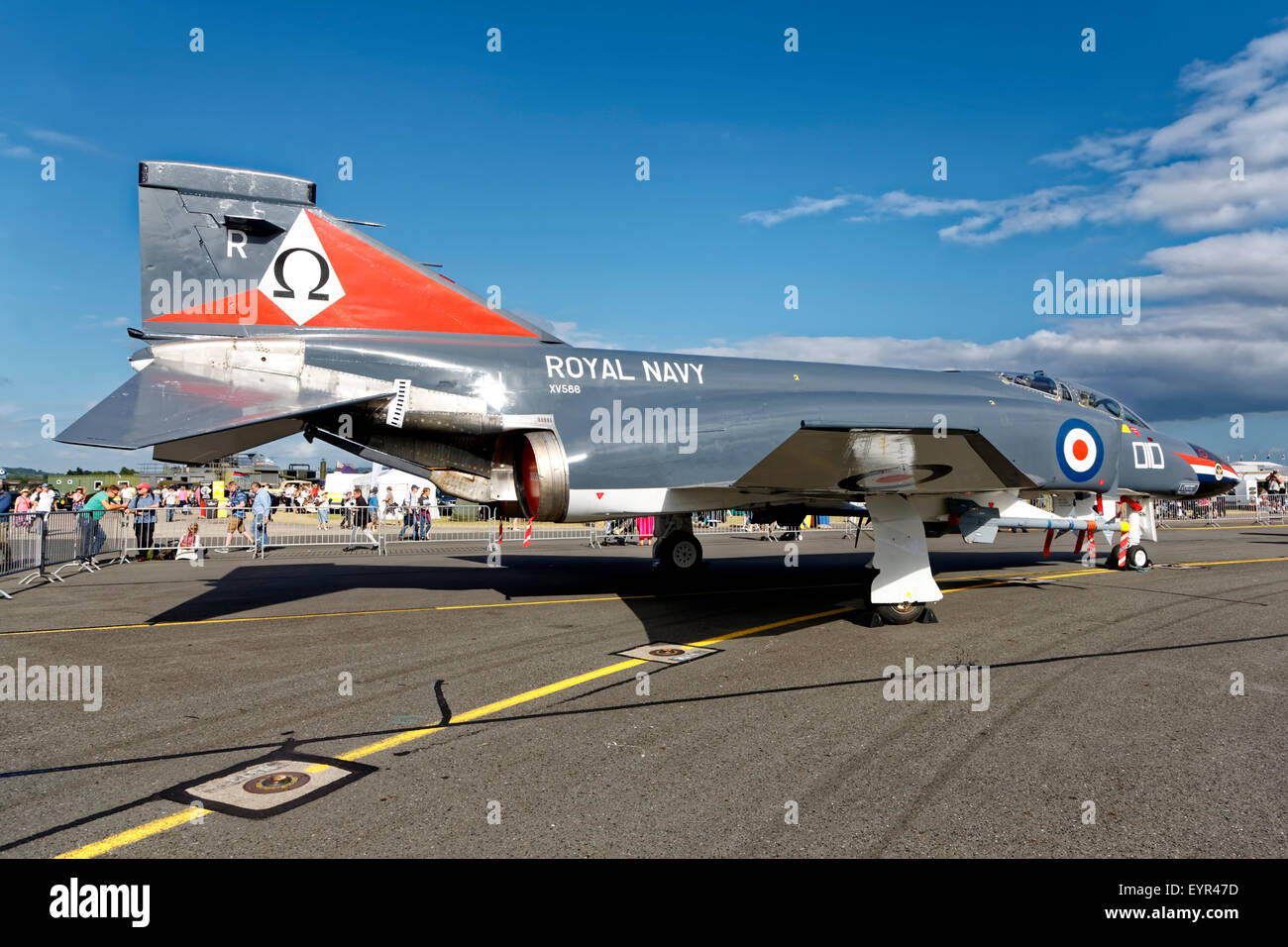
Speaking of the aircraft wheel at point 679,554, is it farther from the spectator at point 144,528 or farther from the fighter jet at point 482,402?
the spectator at point 144,528

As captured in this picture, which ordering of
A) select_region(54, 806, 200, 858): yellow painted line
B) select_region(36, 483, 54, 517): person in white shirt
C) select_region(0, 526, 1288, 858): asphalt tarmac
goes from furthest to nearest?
1. select_region(36, 483, 54, 517): person in white shirt
2. select_region(0, 526, 1288, 858): asphalt tarmac
3. select_region(54, 806, 200, 858): yellow painted line

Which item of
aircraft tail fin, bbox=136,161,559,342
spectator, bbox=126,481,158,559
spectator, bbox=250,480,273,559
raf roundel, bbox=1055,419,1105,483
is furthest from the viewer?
spectator, bbox=250,480,273,559

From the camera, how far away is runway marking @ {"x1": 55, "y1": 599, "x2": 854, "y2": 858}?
10.1 ft

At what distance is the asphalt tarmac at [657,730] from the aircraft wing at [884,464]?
5.24ft

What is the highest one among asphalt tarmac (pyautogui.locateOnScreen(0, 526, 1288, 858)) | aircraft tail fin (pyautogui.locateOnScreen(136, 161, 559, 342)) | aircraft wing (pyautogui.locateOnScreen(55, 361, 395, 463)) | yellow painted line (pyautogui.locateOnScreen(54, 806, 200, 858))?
aircraft tail fin (pyautogui.locateOnScreen(136, 161, 559, 342))

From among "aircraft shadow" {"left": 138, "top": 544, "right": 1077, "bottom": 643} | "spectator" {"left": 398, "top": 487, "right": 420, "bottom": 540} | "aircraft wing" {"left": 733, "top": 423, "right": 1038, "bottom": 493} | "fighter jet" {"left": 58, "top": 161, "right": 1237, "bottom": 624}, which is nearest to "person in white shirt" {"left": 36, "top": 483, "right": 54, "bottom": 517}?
"aircraft shadow" {"left": 138, "top": 544, "right": 1077, "bottom": 643}

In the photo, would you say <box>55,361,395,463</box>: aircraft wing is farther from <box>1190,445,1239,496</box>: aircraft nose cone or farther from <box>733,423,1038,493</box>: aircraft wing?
<box>1190,445,1239,496</box>: aircraft nose cone

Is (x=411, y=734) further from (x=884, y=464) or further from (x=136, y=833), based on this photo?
(x=884, y=464)

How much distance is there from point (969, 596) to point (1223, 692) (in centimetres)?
467

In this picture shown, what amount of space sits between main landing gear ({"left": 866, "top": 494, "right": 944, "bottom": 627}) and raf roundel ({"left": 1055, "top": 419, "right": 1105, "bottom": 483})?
2752 mm

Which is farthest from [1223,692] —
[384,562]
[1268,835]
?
[384,562]

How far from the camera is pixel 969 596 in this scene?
33.1ft

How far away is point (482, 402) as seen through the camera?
855 cm

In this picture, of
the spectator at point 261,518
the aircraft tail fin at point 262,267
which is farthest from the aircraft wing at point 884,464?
the spectator at point 261,518
